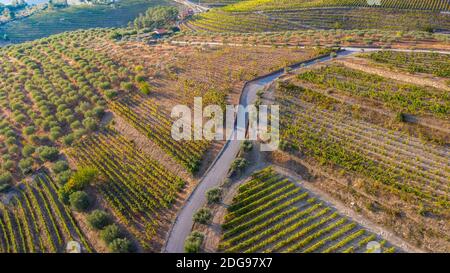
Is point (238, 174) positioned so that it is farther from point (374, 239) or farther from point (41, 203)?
point (41, 203)

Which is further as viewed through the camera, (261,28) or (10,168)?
(261,28)

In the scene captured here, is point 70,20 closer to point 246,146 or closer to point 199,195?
point 246,146

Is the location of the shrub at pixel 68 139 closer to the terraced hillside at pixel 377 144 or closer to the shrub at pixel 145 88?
the shrub at pixel 145 88

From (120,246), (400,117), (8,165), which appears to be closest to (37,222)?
(120,246)

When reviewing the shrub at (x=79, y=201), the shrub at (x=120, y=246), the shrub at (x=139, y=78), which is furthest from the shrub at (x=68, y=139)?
the shrub at (x=120, y=246)

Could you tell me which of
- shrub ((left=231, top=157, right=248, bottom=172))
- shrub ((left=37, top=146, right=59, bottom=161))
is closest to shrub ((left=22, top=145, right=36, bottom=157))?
shrub ((left=37, top=146, right=59, bottom=161))

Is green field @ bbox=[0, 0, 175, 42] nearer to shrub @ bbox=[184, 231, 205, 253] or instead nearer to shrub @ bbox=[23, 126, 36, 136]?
shrub @ bbox=[23, 126, 36, 136]
